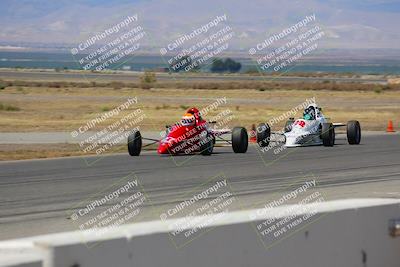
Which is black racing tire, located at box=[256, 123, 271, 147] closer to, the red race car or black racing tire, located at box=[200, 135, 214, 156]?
the red race car

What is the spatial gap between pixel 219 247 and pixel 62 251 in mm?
1476

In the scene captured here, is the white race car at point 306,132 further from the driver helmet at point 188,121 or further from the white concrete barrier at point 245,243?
the white concrete barrier at point 245,243

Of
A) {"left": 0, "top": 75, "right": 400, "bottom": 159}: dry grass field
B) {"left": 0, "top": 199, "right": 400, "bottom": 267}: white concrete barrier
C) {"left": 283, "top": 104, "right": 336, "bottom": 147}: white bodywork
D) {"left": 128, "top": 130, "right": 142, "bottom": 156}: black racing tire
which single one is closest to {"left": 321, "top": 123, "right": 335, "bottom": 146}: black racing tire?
{"left": 283, "top": 104, "right": 336, "bottom": 147}: white bodywork

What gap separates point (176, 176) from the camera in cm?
2072

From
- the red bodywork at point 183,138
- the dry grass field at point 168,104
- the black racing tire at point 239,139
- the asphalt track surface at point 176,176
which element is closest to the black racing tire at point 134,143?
the asphalt track surface at point 176,176

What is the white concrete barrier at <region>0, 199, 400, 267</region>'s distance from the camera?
6.12m

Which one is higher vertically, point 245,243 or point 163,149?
point 245,243

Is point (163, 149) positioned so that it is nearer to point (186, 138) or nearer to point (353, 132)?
point (186, 138)

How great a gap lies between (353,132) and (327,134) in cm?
150

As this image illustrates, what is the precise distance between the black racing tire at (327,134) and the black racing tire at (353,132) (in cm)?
96

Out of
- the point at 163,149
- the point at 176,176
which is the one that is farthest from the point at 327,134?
the point at 176,176

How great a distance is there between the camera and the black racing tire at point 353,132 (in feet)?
99.8

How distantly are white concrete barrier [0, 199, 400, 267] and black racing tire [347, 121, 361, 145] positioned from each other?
2188 centimetres

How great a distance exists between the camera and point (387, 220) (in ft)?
28.1
